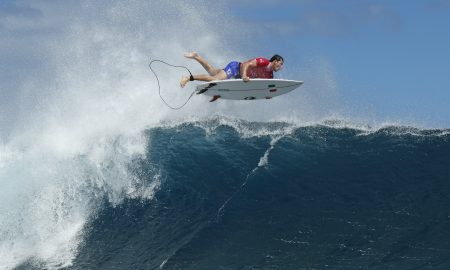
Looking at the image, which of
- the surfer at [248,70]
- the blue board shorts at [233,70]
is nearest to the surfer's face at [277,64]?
the surfer at [248,70]

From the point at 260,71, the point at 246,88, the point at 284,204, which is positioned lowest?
the point at 284,204

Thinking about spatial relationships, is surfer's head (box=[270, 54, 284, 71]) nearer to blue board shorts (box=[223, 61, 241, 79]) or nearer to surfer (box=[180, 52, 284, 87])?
surfer (box=[180, 52, 284, 87])

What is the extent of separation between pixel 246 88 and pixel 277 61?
3.90ft

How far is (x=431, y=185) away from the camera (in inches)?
547

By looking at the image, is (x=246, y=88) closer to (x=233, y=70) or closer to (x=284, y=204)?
(x=233, y=70)

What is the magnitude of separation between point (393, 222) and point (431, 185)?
102 inches

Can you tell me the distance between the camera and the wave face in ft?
36.0

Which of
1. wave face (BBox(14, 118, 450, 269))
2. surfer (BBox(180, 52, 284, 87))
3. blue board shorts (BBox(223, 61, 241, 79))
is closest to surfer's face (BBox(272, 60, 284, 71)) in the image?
surfer (BBox(180, 52, 284, 87))

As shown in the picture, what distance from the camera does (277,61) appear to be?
13.1 m

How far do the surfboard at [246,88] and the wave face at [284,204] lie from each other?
2331mm

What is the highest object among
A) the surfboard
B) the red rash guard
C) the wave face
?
the red rash guard

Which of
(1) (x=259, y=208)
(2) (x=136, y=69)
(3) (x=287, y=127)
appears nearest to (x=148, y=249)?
(1) (x=259, y=208)

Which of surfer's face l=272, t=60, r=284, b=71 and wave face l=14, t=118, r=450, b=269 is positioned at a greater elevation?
surfer's face l=272, t=60, r=284, b=71

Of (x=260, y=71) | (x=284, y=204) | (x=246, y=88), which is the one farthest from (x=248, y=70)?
(x=284, y=204)
